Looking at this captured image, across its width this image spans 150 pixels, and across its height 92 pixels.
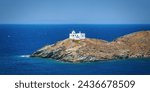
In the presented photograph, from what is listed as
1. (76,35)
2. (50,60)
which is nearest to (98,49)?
(76,35)

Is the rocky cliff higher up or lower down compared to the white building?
lower down

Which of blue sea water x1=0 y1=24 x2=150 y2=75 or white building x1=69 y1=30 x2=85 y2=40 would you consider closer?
blue sea water x1=0 y1=24 x2=150 y2=75

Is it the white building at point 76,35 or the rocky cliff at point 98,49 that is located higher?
the white building at point 76,35

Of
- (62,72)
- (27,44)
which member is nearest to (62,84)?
(62,72)

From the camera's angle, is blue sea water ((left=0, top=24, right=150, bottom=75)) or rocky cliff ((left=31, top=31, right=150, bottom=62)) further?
rocky cliff ((left=31, top=31, right=150, bottom=62))

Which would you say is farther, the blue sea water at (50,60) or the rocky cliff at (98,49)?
the rocky cliff at (98,49)

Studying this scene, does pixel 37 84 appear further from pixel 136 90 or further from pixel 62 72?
pixel 136 90
